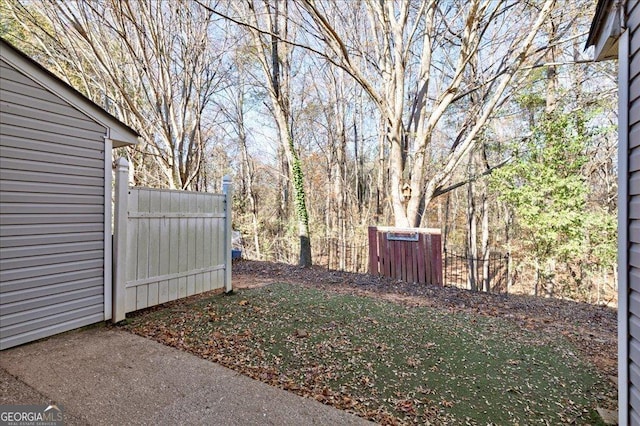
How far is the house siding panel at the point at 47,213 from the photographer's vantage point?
9.00ft

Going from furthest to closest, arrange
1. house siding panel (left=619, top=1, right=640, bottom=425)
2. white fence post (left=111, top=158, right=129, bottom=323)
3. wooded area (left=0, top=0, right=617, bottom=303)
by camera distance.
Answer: wooded area (left=0, top=0, right=617, bottom=303)
white fence post (left=111, top=158, right=129, bottom=323)
house siding panel (left=619, top=1, right=640, bottom=425)

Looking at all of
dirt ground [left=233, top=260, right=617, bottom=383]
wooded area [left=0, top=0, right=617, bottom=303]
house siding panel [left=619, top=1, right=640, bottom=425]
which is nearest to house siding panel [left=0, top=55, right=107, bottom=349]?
dirt ground [left=233, top=260, right=617, bottom=383]

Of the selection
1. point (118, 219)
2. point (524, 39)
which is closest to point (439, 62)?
point (524, 39)

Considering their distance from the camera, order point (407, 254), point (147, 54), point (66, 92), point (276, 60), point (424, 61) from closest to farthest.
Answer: point (66, 92)
point (407, 254)
point (147, 54)
point (424, 61)
point (276, 60)

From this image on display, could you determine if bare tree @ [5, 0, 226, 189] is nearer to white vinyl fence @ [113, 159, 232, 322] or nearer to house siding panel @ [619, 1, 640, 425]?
white vinyl fence @ [113, 159, 232, 322]

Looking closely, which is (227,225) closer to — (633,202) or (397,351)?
(397,351)

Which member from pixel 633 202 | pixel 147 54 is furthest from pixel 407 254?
pixel 147 54

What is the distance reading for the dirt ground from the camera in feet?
11.2

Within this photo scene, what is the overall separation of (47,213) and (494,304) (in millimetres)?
5746

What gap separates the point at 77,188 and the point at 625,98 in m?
4.43

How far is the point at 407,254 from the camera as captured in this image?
627cm

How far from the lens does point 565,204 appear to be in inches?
247

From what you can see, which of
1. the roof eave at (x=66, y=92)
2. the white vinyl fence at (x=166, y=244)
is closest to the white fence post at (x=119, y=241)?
the white vinyl fence at (x=166, y=244)

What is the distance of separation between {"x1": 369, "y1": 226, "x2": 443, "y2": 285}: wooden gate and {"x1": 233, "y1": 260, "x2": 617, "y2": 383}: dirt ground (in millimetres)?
259
